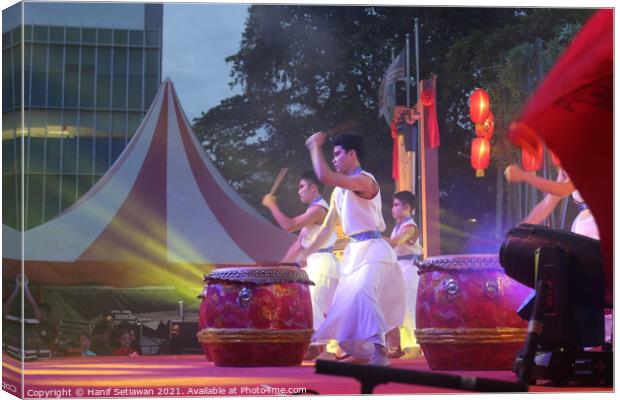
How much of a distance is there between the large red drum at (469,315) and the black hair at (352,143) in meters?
0.73

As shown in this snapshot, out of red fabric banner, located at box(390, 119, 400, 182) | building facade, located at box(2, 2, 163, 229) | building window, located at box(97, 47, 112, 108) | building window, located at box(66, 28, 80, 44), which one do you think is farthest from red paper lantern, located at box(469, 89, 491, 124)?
building window, located at box(66, 28, 80, 44)

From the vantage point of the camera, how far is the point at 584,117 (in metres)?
2.43

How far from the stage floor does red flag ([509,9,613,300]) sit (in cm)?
358

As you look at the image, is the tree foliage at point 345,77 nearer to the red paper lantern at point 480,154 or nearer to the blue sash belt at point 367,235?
the red paper lantern at point 480,154

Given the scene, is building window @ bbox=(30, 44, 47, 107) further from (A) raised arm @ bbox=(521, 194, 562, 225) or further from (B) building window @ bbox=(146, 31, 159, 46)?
(A) raised arm @ bbox=(521, 194, 562, 225)

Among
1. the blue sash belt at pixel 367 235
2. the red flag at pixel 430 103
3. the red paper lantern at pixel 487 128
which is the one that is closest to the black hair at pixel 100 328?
the blue sash belt at pixel 367 235

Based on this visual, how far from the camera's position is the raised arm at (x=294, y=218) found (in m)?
6.64

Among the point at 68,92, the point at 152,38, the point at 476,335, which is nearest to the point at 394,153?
the point at 476,335

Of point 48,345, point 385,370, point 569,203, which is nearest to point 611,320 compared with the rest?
point 569,203

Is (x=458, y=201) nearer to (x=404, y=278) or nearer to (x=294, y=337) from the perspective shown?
(x=404, y=278)

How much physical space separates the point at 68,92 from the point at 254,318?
1.60 metres

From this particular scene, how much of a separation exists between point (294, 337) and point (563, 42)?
7.67 feet

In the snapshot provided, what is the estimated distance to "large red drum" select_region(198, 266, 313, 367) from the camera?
256 inches

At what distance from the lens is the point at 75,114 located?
6.44 m
